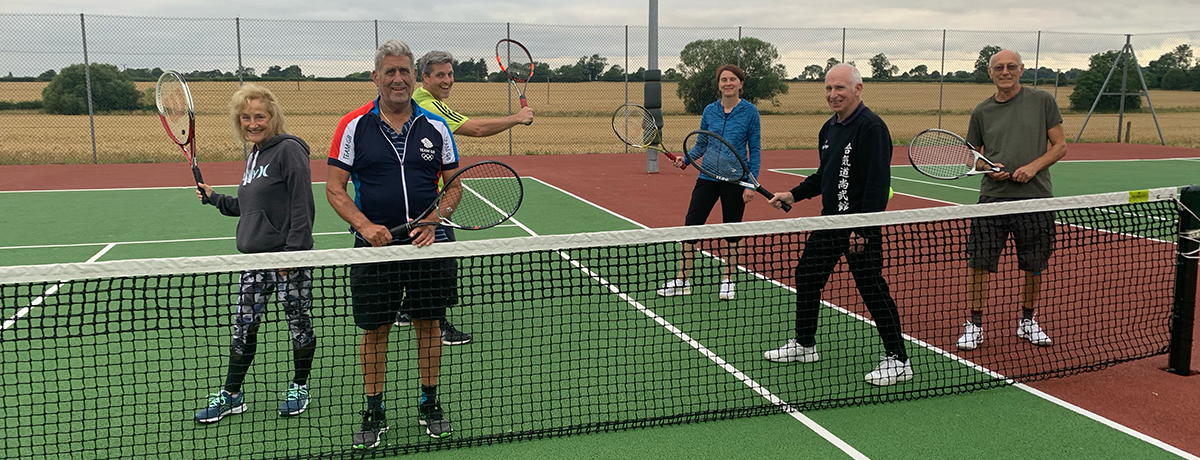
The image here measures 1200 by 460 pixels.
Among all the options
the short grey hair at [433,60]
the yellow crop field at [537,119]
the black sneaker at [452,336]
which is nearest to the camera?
the short grey hair at [433,60]

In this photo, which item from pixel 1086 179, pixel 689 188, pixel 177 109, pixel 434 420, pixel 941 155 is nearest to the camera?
pixel 434 420

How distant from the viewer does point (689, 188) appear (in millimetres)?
13688

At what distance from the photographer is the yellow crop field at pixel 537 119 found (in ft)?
60.3

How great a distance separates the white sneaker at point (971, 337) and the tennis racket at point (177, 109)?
4694 millimetres

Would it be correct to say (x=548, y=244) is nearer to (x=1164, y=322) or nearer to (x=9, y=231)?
(x=1164, y=322)

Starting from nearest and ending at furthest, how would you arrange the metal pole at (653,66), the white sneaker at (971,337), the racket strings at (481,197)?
the racket strings at (481,197), the white sneaker at (971,337), the metal pole at (653,66)

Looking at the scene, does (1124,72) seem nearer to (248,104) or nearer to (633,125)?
(633,125)

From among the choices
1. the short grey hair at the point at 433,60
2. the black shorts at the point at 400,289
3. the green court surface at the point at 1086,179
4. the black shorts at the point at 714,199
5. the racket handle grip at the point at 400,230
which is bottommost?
the green court surface at the point at 1086,179

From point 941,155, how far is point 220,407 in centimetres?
510

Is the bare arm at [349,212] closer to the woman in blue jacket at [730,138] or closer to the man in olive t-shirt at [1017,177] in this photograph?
the woman in blue jacket at [730,138]

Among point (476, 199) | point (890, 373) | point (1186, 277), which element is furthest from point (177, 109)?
point (1186, 277)

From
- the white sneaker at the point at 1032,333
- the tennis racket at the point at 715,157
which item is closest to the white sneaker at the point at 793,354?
the tennis racket at the point at 715,157

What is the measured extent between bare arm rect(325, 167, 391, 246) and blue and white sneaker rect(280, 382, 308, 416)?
1.05 metres

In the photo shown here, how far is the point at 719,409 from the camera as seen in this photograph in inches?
175
